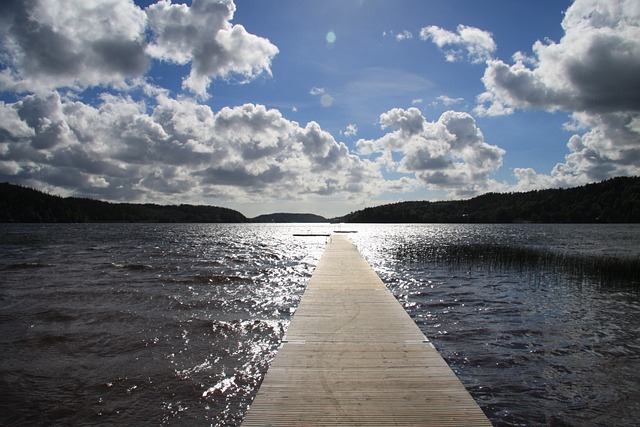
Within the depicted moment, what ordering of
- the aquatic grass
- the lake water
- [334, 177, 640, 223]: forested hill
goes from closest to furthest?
the lake water
the aquatic grass
[334, 177, 640, 223]: forested hill

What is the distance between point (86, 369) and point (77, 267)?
21.5 m

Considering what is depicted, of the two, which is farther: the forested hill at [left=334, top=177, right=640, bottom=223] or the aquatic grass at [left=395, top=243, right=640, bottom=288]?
the forested hill at [left=334, top=177, right=640, bottom=223]

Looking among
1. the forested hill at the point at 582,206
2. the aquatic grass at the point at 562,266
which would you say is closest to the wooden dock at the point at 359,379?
the aquatic grass at the point at 562,266

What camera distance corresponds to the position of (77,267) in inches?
1041

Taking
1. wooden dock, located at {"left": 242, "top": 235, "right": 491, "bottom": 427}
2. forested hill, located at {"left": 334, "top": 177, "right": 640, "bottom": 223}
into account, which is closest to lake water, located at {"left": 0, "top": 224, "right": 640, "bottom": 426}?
wooden dock, located at {"left": 242, "top": 235, "right": 491, "bottom": 427}

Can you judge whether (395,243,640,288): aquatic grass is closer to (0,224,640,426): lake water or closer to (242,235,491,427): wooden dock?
(0,224,640,426): lake water

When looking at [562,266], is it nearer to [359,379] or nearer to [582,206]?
[359,379]

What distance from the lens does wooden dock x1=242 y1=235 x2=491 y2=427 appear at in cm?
518

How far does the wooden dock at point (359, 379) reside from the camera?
5.18 meters

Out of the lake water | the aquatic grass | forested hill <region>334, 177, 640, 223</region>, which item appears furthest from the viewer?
forested hill <region>334, 177, 640, 223</region>

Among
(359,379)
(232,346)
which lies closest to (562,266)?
(232,346)

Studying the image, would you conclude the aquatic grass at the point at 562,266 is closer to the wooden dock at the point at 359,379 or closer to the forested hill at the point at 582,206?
the wooden dock at the point at 359,379

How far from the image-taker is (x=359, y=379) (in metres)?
6.34

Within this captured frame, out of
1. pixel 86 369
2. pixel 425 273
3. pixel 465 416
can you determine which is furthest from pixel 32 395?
pixel 425 273
